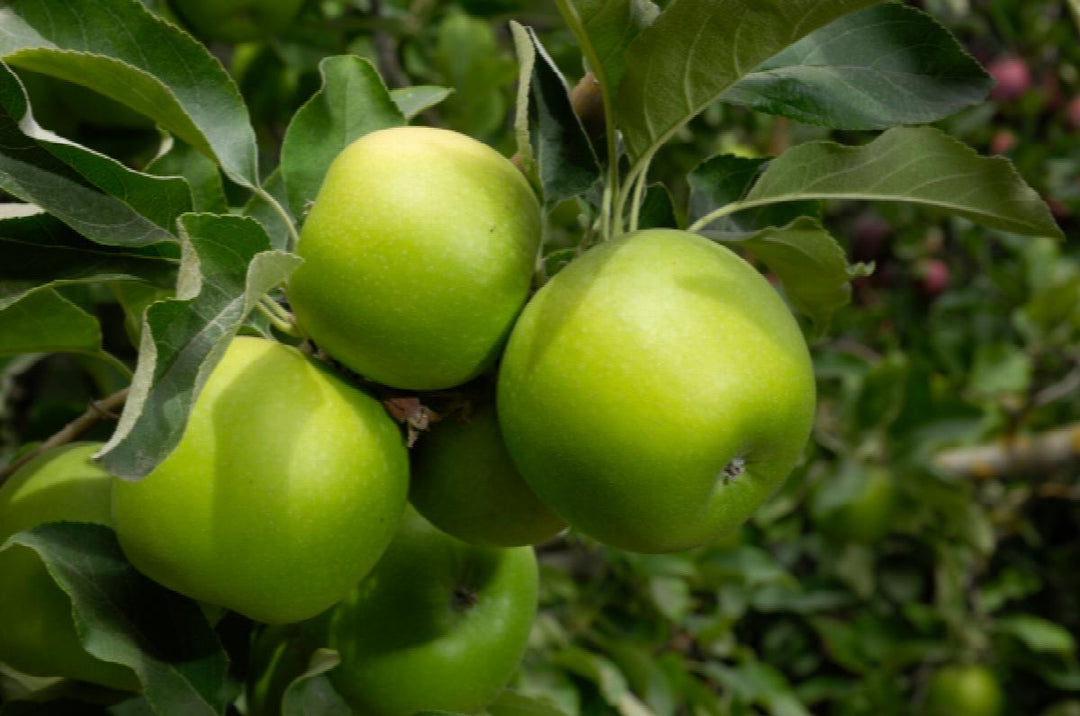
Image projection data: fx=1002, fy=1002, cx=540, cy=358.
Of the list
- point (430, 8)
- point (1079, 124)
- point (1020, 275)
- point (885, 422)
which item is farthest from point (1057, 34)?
point (430, 8)

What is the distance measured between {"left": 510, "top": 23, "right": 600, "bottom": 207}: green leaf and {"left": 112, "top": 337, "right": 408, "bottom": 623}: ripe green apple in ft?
0.56

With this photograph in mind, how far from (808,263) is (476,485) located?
0.24 meters

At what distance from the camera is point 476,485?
572mm

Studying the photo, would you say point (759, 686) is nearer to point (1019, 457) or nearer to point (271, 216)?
point (1019, 457)

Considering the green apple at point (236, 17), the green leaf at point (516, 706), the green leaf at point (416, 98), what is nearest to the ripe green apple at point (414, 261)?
the green leaf at point (416, 98)

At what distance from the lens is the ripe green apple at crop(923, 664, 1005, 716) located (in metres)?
2.05

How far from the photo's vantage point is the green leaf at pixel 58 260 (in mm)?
548

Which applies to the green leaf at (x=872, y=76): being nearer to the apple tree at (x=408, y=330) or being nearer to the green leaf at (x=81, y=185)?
the apple tree at (x=408, y=330)

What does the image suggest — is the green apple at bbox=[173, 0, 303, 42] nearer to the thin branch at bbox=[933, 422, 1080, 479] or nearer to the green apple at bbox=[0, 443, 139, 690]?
the green apple at bbox=[0, 443, 139, 690]

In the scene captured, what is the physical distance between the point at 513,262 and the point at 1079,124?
266 cm

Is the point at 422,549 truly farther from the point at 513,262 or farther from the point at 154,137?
the point at 154,137

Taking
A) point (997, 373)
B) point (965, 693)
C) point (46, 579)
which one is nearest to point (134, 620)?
point (46, 579)

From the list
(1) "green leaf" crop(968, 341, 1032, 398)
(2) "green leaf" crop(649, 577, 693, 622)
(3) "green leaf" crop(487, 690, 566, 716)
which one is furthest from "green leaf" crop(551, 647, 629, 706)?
(1) "green leaf" crop(968, 341, 1032, 398)

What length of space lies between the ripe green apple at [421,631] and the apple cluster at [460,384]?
95 mm
